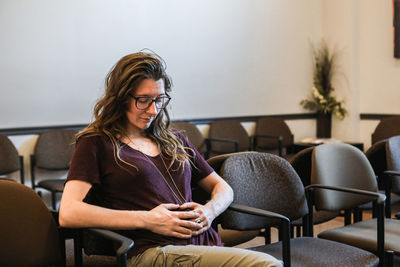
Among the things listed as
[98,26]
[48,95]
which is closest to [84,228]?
[48,95]

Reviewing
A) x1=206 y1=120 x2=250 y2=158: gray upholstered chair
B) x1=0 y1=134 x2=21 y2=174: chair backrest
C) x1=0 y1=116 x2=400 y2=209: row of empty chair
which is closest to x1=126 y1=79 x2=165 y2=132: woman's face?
x1=0 y1=116 x2=400 y2=209: row of empty chair

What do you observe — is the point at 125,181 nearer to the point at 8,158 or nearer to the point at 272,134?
the point at 8,158

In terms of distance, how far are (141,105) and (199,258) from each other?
2.00ft

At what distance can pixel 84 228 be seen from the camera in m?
1.71

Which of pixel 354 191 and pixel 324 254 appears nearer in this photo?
pixel 324 254

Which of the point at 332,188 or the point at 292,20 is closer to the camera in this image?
the point at 332,188

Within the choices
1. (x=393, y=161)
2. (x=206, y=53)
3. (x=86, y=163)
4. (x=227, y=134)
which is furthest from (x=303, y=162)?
(x=206, y=53)

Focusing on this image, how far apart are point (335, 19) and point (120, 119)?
4.62 metres

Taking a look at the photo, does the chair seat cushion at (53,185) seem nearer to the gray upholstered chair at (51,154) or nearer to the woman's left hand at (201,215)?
the gray upholstered chair at (51,154)

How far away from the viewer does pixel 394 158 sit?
297 centimetres

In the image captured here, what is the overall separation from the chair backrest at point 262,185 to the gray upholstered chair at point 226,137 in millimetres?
2554

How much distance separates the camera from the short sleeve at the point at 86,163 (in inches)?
68.3

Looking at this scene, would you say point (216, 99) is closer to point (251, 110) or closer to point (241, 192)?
point (251, 110)

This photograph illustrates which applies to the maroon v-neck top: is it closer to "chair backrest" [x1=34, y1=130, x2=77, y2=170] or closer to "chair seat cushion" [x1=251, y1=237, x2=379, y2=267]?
"chair seat cushion" [x1=251, y1=237, x2=379, y2=267]
